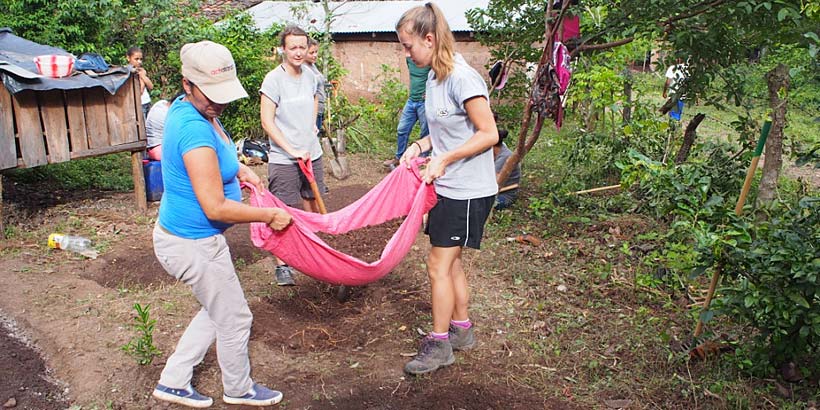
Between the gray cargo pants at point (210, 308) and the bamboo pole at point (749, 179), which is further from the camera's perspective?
the bamboo pole at point (749, 179)

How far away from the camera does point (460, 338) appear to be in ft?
11.3

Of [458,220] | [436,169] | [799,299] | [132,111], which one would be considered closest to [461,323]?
[458,220]

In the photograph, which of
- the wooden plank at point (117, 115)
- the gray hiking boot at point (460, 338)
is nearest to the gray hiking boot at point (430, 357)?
the gray hiking boot at point (460, 338)

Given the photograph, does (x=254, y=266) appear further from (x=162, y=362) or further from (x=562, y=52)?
(x=562, y=52)

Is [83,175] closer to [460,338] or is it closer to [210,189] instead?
[460,338]

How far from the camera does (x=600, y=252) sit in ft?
15.9

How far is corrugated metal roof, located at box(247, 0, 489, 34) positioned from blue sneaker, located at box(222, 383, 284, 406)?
29.4 feet

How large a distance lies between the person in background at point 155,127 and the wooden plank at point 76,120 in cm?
A: 81

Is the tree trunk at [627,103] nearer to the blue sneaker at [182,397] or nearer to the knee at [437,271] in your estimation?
the knee at [437,271]

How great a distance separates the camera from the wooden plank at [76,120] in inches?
219

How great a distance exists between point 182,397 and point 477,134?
1.75 metres

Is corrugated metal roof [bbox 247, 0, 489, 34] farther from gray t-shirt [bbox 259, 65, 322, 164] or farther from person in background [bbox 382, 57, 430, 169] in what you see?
gray t-shirt [bbox 259, 65, 322, 164]

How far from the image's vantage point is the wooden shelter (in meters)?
5.16

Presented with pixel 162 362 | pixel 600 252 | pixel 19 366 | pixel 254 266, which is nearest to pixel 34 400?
A: pixel 19 366
